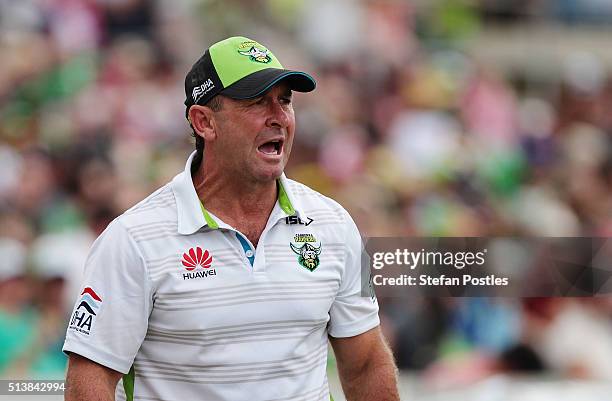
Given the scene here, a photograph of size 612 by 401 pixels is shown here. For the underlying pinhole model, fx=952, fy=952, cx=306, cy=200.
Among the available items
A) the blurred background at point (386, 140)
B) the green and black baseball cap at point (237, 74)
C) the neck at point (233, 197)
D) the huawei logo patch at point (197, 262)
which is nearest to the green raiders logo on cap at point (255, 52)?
the green and black baseball cap at point (237, 74)

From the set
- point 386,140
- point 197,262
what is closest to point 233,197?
point 197,262

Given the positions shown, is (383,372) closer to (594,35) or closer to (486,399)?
(486,399)

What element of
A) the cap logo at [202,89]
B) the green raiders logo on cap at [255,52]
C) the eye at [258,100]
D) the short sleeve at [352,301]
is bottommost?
the short sleeve at [352,301]

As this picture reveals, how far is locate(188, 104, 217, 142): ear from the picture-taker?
234 centimetres

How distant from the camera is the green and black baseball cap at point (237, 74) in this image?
7.39 ft

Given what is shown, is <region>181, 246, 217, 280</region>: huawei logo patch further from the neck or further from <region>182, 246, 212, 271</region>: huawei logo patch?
the neck

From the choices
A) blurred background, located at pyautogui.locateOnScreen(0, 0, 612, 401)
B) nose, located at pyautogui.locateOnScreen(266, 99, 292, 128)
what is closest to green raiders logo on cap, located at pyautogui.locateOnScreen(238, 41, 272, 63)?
nose, located at pyautogui.locateOnScreen(266, 99, 292, 128)

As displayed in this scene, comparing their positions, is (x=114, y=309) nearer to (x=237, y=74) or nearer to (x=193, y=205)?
(x=193, y=205)

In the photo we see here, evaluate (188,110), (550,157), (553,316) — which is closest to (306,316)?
(188,110)

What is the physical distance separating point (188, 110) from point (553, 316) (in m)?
2.37

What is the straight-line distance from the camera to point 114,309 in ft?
7.12

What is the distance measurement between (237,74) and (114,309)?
0.62 m

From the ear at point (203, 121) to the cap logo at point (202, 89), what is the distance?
0.02 m

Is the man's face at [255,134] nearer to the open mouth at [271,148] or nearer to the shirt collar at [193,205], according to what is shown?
the open mouth at [271,148]
